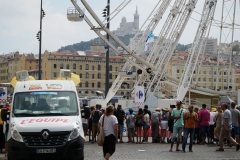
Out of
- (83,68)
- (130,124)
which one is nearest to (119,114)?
(130,124)

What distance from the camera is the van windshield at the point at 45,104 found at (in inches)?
658

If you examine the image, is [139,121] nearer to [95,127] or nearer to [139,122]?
[139,122]

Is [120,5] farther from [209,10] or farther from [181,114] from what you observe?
[181,114]

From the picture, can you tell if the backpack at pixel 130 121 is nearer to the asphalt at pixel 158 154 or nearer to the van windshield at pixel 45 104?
the asphalt at pixel 158 154

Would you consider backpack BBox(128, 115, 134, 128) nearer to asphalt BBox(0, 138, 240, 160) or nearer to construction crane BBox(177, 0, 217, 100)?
asphalt BBox(0, 138, 240, 160)

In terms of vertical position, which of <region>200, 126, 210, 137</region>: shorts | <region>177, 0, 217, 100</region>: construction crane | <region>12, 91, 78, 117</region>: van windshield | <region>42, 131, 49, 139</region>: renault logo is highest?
<region>177, 0, 217, 100</region>: construction crane

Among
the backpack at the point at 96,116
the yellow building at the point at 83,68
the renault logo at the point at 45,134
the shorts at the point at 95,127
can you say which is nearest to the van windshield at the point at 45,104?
the renault logo at the point at 45,134

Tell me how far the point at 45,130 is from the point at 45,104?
1411mm

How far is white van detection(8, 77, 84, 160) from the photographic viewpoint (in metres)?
15.6

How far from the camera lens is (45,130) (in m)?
15.7

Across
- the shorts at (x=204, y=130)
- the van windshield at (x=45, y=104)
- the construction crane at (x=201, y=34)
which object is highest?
the construction crane at (x=201, y=34)

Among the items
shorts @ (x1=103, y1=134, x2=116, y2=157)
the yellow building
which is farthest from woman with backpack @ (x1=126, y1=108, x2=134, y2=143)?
the yellow building

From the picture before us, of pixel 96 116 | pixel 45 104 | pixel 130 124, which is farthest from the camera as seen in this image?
pixel 130 124

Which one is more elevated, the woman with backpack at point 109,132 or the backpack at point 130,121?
the woman with backpack at point 109,132
